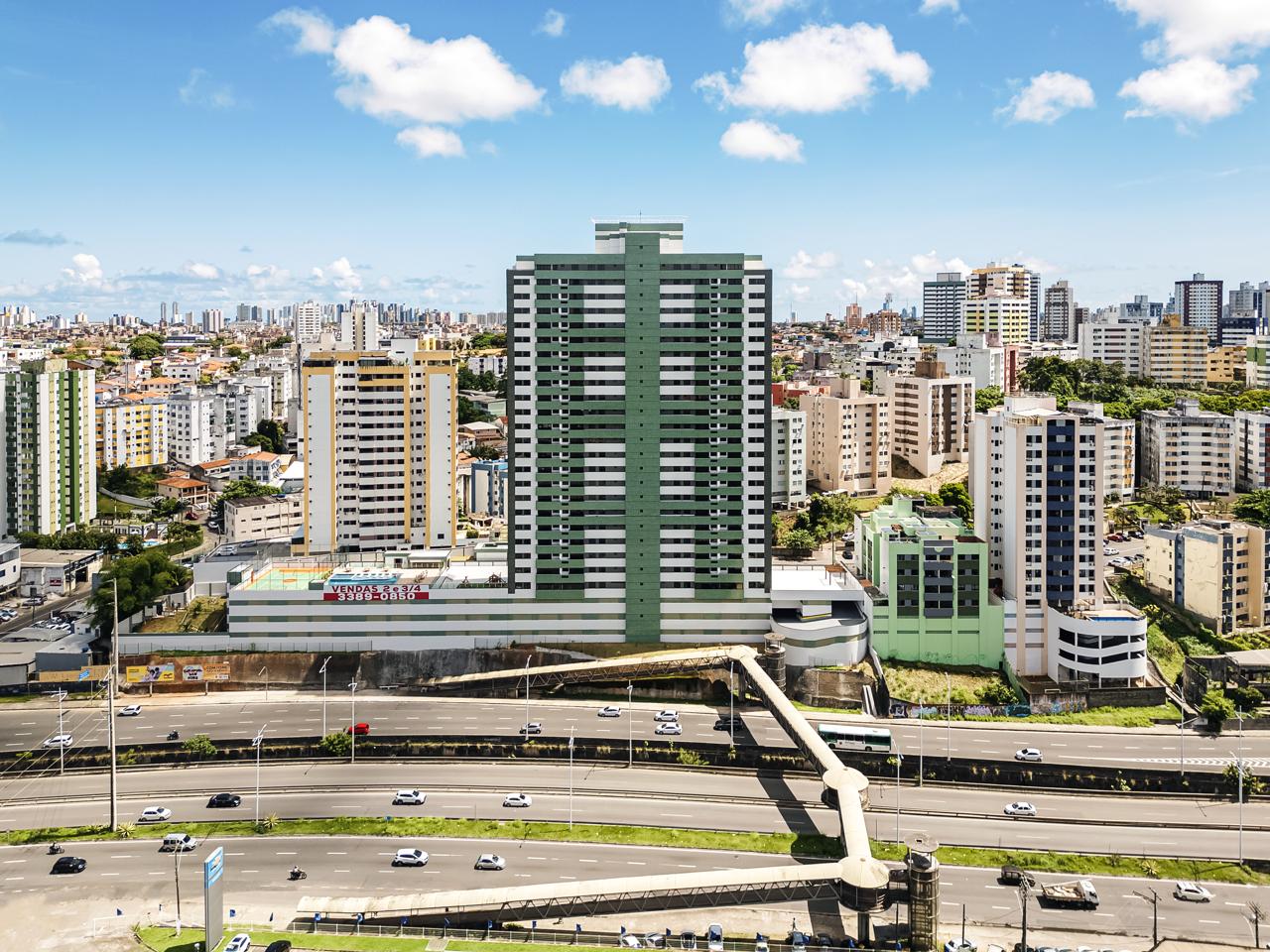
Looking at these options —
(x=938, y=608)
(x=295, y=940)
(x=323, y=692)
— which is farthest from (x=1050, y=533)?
(x=295, y=940)

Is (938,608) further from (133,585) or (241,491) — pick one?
(241,491)

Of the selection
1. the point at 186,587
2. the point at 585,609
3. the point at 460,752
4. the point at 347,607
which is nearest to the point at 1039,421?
the point at 585,609

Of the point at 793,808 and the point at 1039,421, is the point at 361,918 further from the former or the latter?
the point at 1039,421

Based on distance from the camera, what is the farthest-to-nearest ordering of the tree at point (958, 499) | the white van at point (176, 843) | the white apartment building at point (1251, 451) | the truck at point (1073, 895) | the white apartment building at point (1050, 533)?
1. the white apartment building at point (1251, 451)
2. the tree at point (958, 499)
3. the white apartment building at point (1050, 533)
4. the white van at point (176, 843)
5. the truck at point (1073, 895)

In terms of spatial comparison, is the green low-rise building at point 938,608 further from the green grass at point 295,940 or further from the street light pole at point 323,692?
the green grass at point 295,940

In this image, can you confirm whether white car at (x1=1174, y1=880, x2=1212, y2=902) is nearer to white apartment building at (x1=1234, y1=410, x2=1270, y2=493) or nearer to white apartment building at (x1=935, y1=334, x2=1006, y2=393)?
white apartment building at (x1=1234, y1=410, x2=1270, y2=493)

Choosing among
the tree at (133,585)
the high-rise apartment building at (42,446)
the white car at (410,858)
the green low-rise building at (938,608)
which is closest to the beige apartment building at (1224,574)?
the green low-rise building at (938,608)

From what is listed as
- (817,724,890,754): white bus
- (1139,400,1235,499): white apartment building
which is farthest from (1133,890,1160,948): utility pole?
(1139,400,1235,499): white apartment building

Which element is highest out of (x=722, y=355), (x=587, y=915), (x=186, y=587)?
(x=722, y=355)
